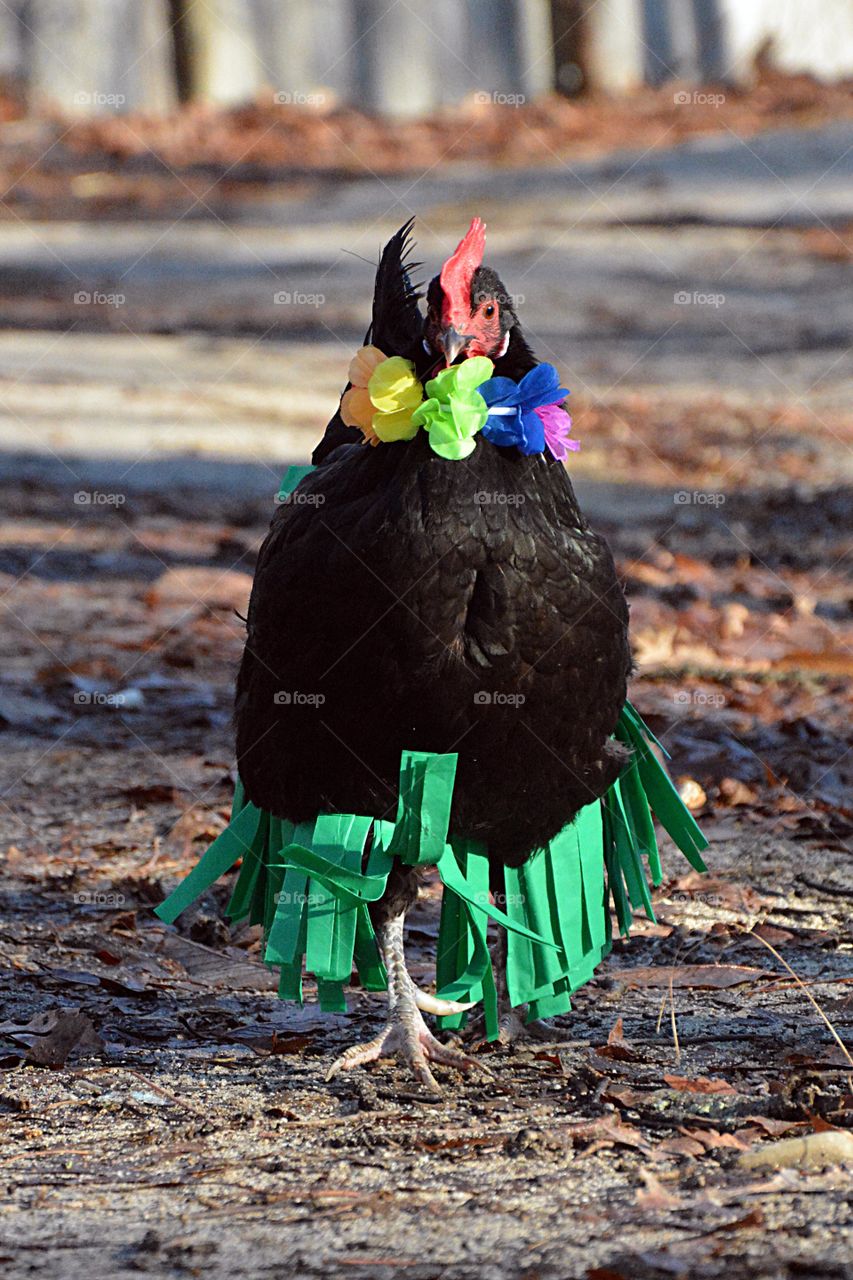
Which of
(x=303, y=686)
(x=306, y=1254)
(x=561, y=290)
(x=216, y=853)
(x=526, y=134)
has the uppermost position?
(x=526, y=134)

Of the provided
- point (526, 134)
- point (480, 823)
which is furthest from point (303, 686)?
point (526, 134)

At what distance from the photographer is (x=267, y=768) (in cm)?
327

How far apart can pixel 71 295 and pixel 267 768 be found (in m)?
12.4

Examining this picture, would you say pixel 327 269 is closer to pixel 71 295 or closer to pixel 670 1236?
pixel 71 295

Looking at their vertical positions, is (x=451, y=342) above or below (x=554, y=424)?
above
